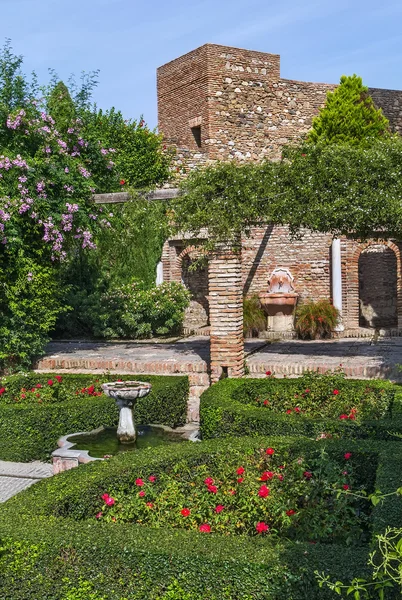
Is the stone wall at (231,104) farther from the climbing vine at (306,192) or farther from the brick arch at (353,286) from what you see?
the climbing vine at (306,192)

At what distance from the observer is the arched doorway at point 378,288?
17250 mm

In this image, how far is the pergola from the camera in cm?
910

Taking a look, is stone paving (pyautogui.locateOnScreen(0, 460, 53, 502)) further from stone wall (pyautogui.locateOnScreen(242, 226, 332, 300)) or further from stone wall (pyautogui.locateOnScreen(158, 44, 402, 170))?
stone wall (pyautogui.locateOnScreen(158, 44, 402, 170))

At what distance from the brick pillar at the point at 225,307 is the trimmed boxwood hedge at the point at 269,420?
1054 mm

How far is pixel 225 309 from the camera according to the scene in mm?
9156

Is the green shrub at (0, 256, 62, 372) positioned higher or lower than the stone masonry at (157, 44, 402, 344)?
lower

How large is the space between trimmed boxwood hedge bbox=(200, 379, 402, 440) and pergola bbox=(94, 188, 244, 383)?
1058 millimetres

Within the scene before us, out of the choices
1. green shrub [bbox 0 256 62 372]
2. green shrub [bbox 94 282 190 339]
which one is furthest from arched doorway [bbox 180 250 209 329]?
green shrub [bbox 0 256 62 372]

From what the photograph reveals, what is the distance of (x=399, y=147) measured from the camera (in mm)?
8273

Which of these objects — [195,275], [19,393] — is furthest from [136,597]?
[195,275]

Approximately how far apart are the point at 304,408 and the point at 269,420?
1023 mm

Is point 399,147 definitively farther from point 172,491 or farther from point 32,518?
point 32,518

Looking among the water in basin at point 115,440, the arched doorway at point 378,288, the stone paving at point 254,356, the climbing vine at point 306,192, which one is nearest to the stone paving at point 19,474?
the water in basin at point 115,440

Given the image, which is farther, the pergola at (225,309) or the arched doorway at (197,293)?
the arched doorway at (197,293)
